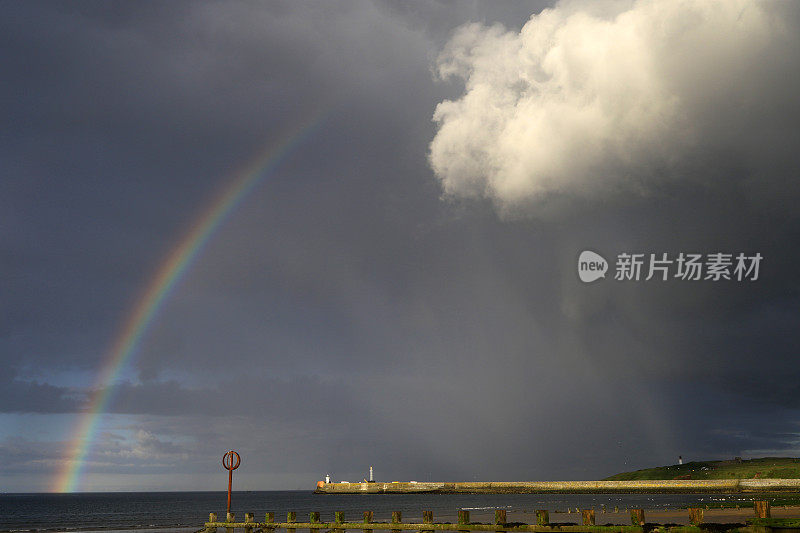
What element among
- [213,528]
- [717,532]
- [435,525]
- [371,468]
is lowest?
[371,468]

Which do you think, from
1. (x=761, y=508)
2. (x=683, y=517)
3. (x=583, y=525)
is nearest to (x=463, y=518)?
(x=583, y=525)

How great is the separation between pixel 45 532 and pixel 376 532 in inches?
1704

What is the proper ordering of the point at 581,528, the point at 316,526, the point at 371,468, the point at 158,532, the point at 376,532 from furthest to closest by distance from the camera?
the point at 371,468 < the point at 158,532 < the point at 376,532 < the point at 316,526 < the point at 581,528

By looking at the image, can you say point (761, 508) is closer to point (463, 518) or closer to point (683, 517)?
point (463, 518)

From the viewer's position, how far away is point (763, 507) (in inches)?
727

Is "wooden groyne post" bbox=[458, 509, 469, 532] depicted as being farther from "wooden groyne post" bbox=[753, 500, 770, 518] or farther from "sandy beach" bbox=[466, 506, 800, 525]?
"sandy beach" bbox=[466, 506, 800, 525]

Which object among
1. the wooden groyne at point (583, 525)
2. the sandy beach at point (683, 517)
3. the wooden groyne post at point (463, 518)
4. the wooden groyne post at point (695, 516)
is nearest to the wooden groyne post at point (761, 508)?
the wooden groyne at point (583, 525)

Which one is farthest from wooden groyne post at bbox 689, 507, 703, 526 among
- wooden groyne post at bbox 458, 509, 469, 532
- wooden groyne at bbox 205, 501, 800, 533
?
wooden groyne post at bbox 458, 509, 469, 532

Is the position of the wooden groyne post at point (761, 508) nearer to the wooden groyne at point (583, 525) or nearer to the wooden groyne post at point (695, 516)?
the wooden groyne at point (583, 525)

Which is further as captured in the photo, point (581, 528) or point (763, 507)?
point (581, 528)

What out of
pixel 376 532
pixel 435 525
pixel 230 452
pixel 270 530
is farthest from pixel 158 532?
pixel 435 525

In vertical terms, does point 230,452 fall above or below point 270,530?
above

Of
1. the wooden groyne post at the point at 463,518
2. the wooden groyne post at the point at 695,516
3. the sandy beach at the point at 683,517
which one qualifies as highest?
the wooden groyne post at the point at 695,516

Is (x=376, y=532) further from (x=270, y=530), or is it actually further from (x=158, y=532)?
(x=270, y=530)
